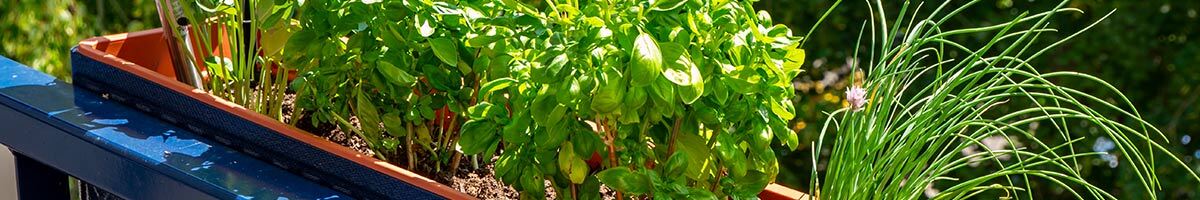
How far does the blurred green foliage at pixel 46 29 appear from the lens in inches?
150

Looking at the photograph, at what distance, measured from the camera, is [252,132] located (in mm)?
1365

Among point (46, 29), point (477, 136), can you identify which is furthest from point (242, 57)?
point (46, 29)

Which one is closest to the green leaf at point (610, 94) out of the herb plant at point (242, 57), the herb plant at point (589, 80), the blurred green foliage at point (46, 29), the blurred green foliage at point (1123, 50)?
the herb plant at point (589, 80)

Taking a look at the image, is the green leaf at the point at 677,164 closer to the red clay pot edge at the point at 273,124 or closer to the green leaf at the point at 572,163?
the green leaf at the point at 572,163

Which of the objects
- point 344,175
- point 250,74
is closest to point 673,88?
point 344,175

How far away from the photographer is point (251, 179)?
1.29 meters

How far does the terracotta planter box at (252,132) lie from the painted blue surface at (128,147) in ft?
0.04

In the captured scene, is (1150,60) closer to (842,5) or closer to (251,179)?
(842,5)

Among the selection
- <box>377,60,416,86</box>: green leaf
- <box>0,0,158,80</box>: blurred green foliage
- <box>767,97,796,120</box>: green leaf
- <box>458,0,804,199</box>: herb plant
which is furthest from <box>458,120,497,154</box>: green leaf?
<box>0,0,158,80</box>: blurred green foliage

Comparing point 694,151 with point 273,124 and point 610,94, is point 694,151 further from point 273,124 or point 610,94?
point 273,124

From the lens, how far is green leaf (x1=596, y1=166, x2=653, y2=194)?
1.14m

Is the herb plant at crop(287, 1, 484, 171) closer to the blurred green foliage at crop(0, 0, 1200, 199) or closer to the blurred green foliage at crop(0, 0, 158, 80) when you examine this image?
the blurred green foliage at crop(0, 0, 1200, 199)

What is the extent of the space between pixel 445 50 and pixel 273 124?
214mm

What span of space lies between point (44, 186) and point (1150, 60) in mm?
2258
